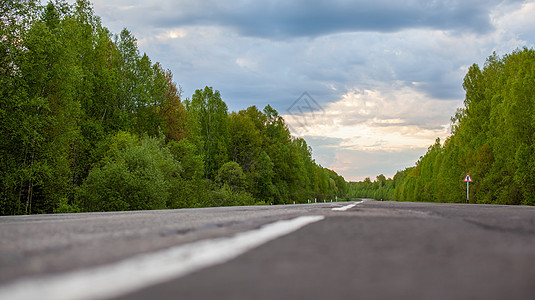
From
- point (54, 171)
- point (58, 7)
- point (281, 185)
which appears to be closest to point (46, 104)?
point (54, 171)

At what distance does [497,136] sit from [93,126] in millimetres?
34833

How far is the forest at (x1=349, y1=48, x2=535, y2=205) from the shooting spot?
30875 millimetres

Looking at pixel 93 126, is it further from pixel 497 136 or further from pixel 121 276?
pixel 497 136

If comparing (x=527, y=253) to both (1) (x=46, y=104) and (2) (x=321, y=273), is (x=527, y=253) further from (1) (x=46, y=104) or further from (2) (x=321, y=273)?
(1) (x=46, y=104)

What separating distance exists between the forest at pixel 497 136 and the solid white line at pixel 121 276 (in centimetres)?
3326

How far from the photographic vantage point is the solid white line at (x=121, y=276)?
2.96 ft

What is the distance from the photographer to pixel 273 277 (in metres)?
1.18

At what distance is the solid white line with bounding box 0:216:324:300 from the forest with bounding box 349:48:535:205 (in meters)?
33.3

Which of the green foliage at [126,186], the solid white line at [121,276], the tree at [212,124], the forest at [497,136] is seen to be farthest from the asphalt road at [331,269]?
the tree at [212,124]

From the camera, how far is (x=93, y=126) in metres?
31.5

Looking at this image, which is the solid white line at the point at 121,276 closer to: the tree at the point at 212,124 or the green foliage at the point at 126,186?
the green foliage at the point at 126,186

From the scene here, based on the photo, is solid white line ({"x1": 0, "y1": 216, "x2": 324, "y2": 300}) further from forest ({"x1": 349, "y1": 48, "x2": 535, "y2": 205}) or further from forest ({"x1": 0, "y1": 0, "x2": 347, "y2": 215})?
forest ({"x1": 349, "y1": 48, "x2": 535, "y2": 205})

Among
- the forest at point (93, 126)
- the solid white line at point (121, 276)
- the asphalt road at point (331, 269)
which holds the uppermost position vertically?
the forest at point (93, 126)

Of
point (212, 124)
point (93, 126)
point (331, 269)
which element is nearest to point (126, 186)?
point (93, 126)
